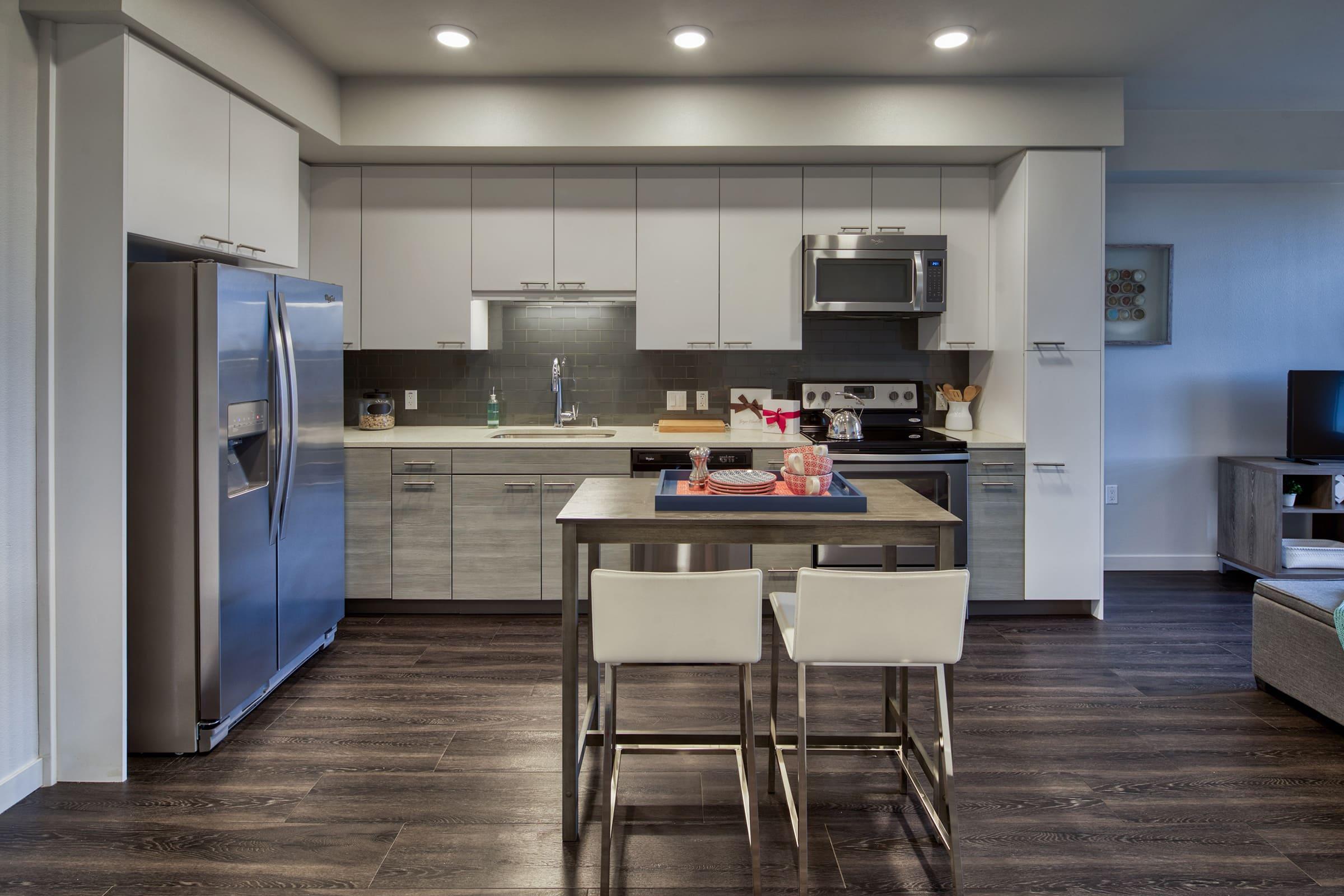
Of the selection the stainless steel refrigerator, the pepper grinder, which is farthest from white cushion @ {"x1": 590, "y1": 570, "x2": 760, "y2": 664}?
the stainless steel refrigerator

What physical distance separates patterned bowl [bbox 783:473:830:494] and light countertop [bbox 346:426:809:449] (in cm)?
161

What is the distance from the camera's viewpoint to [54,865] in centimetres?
204

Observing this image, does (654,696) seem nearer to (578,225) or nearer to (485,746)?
(485,746)

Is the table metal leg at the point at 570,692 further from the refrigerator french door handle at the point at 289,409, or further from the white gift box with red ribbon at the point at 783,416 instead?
the white gift box with red ribbon at the point at 783,416

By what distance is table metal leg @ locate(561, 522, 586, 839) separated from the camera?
217 cm

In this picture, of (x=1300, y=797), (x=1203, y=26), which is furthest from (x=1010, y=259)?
(x=1300, y=797)

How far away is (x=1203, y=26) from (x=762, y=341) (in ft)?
7.29

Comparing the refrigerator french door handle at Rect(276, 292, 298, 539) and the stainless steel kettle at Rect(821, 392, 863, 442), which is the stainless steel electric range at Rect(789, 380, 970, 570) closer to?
the stainless steel kettle at Rect(821, 392, 863, 442)

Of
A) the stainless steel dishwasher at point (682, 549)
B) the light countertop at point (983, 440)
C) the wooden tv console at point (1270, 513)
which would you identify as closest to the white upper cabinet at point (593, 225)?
the stainless steel dishwasher at point (682, 549)

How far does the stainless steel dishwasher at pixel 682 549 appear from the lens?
13.3ft

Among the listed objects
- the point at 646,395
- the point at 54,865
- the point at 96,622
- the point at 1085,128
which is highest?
the point at 1085,128

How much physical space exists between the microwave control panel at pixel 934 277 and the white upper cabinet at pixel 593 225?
1.46 m

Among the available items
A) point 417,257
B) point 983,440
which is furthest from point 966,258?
point 417,257

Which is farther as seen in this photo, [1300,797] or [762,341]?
[762,341]
